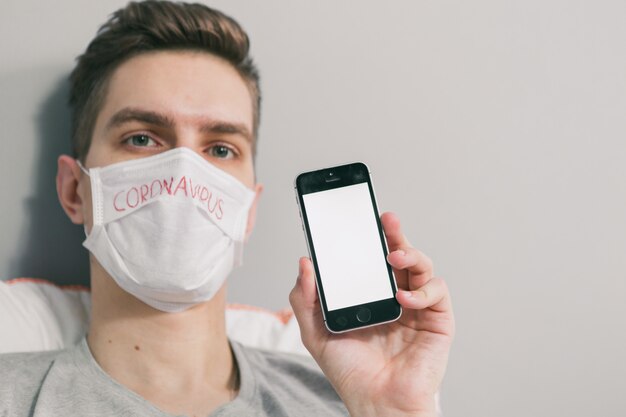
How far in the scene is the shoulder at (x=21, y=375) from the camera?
1.18m

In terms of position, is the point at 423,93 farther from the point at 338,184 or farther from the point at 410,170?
the point at 338,184

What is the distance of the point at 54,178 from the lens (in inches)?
63.5

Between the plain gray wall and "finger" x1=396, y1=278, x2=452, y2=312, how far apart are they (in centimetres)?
53

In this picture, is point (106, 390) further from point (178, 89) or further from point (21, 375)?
point (178, 89)

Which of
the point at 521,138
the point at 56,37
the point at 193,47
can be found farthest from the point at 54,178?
the point at 521,138

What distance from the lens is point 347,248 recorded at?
1116 millimetres

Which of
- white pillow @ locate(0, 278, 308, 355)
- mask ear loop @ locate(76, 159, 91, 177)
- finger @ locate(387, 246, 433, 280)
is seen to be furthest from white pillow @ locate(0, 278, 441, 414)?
finger @ locate(387, 246, 433, 280)

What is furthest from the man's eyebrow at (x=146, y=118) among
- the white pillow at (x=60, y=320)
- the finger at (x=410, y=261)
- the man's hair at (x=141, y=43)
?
the finger at (x=410, y=261)

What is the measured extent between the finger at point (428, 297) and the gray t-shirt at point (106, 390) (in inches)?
15.4

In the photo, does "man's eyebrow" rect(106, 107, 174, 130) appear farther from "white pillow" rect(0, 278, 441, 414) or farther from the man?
"white pillow" rect(0, 278, 441, 414)

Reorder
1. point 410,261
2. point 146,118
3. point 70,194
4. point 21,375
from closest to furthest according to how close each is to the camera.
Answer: point 410,261 < point 21,375 < point 146,118 < point 70,194

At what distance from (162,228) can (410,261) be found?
1.64 feet

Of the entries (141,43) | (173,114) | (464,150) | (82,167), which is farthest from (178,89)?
(464,150)

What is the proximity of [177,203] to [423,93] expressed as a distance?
0.76 meters
